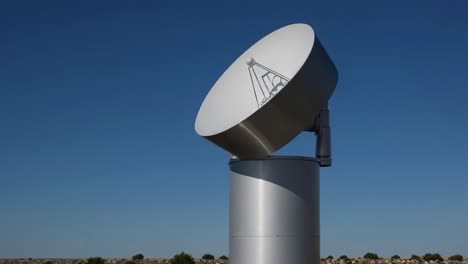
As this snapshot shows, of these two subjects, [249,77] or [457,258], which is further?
→ [457,258]

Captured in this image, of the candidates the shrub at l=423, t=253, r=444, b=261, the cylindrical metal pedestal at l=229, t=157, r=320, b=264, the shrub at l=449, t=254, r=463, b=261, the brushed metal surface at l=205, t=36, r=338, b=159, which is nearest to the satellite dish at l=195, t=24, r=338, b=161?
the brushed metal surface at l=205, t=36, r=338, b=159

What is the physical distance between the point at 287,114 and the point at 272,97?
59 cm

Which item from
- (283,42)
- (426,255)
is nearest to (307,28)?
(283,42)

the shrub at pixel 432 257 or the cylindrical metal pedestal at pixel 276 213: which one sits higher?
the cylindrical metal pedestal at pixel 276 213

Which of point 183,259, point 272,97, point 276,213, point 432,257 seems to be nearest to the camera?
point 272,97

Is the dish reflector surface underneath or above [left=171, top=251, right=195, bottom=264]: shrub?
above

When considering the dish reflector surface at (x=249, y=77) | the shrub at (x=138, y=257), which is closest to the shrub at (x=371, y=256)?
the shrub at (x=138, y=257)

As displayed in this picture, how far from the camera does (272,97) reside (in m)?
12.1

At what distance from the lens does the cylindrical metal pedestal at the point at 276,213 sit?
1297cm

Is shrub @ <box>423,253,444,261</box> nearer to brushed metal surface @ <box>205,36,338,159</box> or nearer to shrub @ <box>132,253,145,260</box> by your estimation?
shrub @ <box>132,253,145,260</box>

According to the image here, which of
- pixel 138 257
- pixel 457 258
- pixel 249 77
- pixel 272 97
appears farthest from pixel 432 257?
pixel 272 97

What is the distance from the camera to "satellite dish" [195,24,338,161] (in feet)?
40.5

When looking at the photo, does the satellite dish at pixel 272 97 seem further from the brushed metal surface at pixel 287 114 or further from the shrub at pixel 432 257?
the shrub at pixel 432 257

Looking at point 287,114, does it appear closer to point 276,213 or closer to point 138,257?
point 276,213
